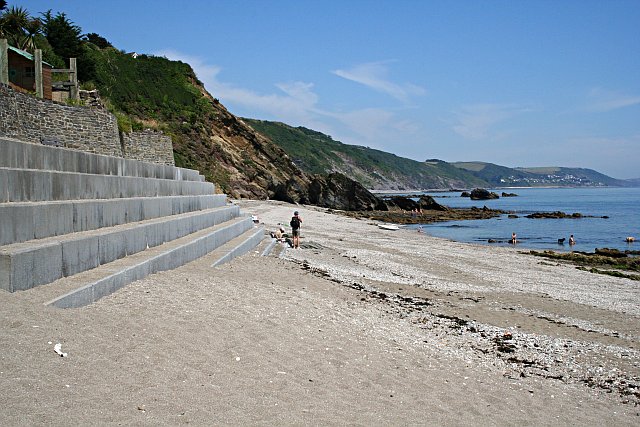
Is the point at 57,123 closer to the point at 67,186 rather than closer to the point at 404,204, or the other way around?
the point at 67,186

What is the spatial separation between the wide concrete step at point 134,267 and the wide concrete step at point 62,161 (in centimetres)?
176

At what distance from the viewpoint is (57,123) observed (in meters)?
13.6

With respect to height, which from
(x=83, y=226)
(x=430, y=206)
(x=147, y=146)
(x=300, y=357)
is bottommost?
(x=300, y=357)

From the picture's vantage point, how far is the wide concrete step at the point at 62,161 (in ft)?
24.6

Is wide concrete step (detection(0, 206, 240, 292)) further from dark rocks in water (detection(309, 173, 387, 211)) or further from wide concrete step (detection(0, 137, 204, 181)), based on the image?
dark rocks in water (detection(309, 173, 387, 211))

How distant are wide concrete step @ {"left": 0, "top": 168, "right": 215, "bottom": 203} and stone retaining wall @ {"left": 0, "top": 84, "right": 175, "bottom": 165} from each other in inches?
101

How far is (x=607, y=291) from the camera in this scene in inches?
615

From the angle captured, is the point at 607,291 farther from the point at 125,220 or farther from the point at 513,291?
the point at 125,220

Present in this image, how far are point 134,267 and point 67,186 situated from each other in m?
1.90

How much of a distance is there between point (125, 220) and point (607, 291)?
12.7m

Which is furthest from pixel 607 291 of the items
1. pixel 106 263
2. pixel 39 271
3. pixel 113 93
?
pixel 113 93

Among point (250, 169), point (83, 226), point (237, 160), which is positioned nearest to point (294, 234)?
point (83, 226)

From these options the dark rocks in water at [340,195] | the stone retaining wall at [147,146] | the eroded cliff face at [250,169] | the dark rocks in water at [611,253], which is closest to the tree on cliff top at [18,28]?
the stone retaining wall at [147,146]

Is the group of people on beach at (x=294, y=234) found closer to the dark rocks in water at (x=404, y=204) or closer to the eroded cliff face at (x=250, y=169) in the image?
the eroded cliff face at (x=250, y=169)
